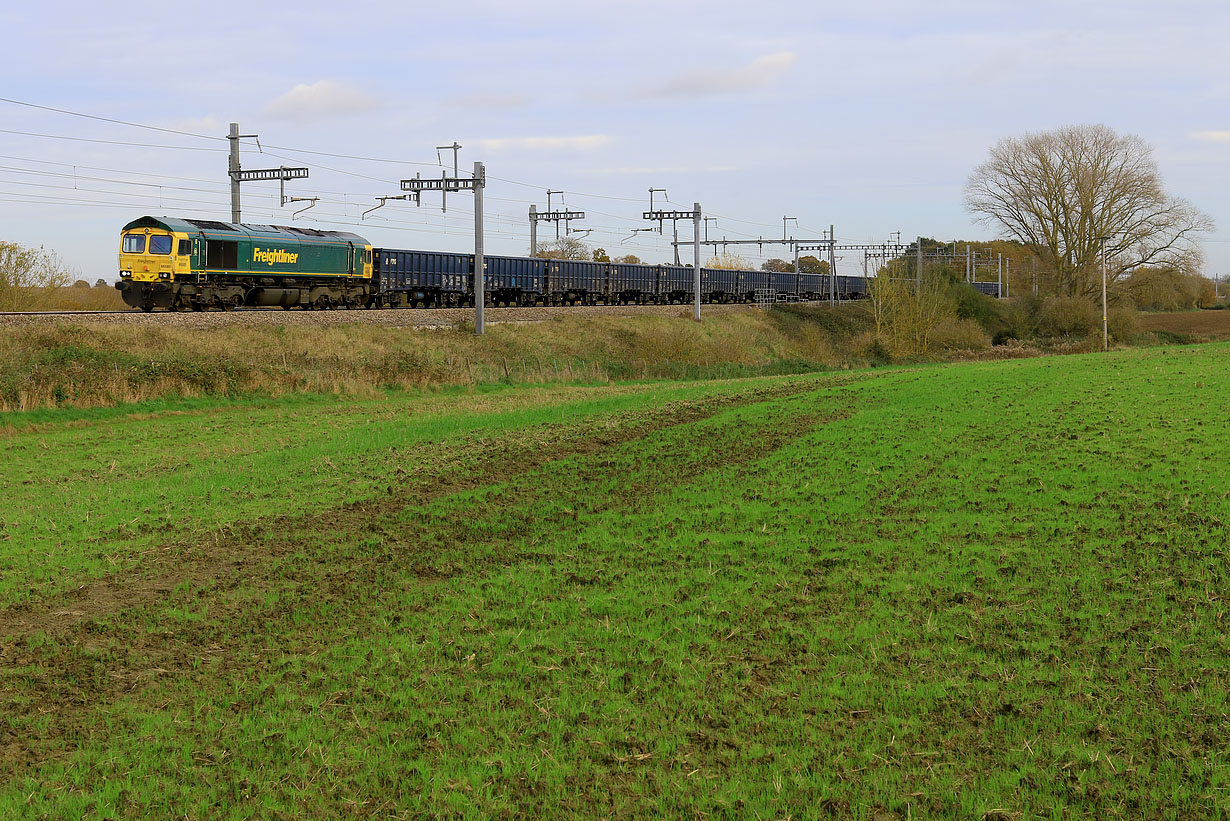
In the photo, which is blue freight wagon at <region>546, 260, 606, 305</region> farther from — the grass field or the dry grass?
the grass field

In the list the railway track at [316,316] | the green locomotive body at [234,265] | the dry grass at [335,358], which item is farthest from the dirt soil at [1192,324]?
the green locomotive body at [234,265]

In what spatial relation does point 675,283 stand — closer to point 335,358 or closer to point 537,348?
point 537,348

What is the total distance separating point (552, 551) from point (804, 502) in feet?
11.6

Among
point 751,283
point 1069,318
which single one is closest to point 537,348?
point 1069,318

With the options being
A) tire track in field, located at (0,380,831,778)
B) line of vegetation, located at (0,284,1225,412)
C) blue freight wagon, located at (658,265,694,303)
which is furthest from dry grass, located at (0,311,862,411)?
blue freight wagon, located at (658,265,694,303)

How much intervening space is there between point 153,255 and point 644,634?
3540 centimetres

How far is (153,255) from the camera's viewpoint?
37969mm

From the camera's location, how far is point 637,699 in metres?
7.18

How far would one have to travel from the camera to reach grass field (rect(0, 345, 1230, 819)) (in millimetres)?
6074

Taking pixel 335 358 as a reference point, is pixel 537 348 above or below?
above

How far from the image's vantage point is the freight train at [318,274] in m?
38.5

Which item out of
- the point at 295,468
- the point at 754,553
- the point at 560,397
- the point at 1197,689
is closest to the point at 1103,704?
the point at 1197,689

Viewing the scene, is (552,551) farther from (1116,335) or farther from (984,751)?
(1116,335)

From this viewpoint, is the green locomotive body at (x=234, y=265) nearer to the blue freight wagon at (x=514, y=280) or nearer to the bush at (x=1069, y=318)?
the blue freight wagon at (x=514, y=280)
